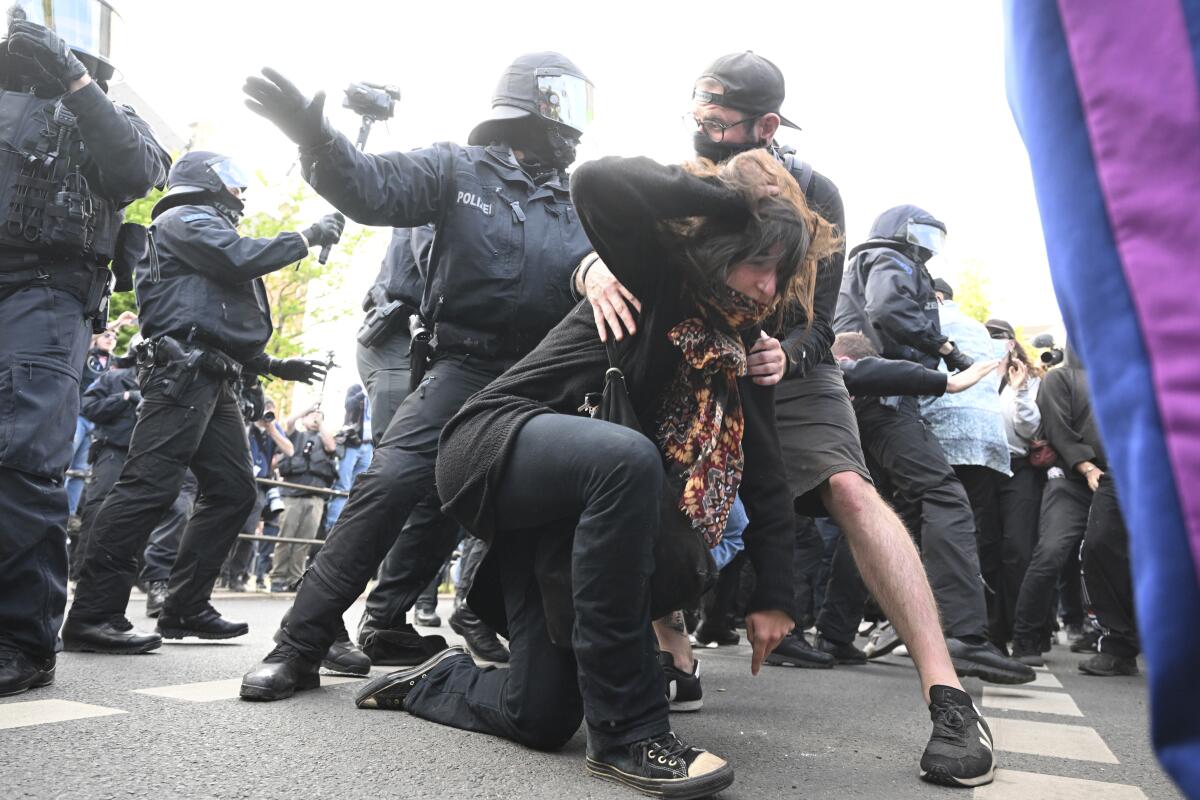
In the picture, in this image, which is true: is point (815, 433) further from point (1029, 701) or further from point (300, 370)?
point (300, 370)

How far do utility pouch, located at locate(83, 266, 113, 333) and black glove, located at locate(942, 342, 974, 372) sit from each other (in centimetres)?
399

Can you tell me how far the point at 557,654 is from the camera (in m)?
2.50

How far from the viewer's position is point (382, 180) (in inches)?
128

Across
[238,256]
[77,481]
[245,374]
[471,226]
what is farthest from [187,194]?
[77,481]

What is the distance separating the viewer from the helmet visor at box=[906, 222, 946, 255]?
18.5ft

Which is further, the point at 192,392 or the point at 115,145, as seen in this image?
Answer: the point at 192,392

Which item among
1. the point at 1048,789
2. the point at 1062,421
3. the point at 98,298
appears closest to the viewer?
the point at 1048,789

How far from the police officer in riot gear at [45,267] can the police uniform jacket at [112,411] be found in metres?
4.07

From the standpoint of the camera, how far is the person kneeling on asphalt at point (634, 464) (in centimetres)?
222

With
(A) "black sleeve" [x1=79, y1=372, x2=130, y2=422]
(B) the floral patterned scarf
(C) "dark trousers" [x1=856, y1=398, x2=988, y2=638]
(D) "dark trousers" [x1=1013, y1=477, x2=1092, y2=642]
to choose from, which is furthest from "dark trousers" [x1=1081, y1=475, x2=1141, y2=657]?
(A) "black sleeve" [x1=79, y1=372, x2=130, y2=422]

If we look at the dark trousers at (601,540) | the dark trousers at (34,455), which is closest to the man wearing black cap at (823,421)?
the dark trousers at (601,540)

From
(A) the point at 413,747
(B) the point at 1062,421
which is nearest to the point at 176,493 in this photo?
(A) the point at 413,747

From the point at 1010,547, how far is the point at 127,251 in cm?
527

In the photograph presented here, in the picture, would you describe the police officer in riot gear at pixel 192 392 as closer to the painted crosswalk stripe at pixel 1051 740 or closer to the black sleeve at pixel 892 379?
the black sleeve at pixel 892 379
